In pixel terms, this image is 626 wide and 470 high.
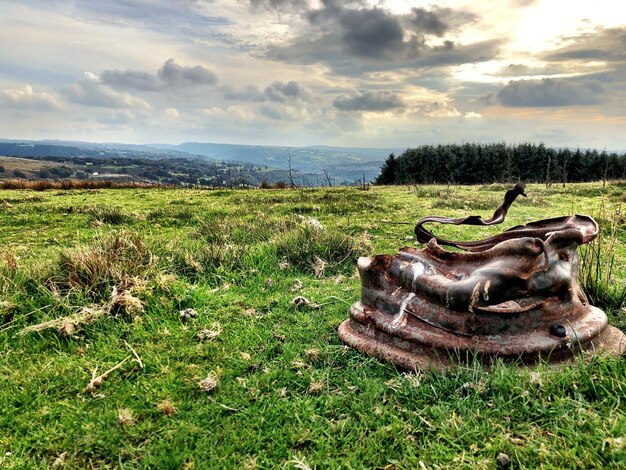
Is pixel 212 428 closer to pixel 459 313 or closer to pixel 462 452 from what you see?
pixel 462 452

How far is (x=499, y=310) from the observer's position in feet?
10.8

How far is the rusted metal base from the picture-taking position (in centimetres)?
330

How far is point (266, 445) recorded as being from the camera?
2.90 metres

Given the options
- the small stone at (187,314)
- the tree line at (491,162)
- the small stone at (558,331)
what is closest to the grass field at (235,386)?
the small stone at (187,314)

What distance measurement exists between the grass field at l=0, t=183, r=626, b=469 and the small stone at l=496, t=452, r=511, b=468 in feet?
0.14

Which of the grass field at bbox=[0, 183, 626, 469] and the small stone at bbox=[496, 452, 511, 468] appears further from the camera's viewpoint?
the grass field at bbox=[0, 183, 626, 469]

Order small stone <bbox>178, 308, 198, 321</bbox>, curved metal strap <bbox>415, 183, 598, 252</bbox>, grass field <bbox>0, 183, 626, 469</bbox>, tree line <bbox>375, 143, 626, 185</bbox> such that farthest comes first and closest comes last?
1. tree line <bbox>375, 143, 626, 185</bbox>
2. small stone <bbox>178, 308, 198, 321</bbox>
3. curved metal strap <bbox>415, 183, 598, 252</bbox>
4. grass field <bbox>0, 183, 626, 469</bbox>

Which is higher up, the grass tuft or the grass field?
the grass tuft

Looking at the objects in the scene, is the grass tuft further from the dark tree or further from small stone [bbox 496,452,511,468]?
the dark tree

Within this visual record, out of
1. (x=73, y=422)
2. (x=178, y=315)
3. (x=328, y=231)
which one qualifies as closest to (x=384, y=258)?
(x=178, y=315)

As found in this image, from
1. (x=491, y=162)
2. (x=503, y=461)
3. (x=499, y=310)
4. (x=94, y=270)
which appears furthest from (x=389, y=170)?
(x=503, y=461)

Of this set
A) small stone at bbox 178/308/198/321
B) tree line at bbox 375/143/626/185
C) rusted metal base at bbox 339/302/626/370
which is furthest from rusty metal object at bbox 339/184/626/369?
tree line at bbox 375/143/626/185

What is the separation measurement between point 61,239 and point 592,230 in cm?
974

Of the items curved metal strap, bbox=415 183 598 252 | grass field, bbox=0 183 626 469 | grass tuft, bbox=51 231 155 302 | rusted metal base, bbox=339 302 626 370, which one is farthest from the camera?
grass tuft, bbox=51 231 155 302
